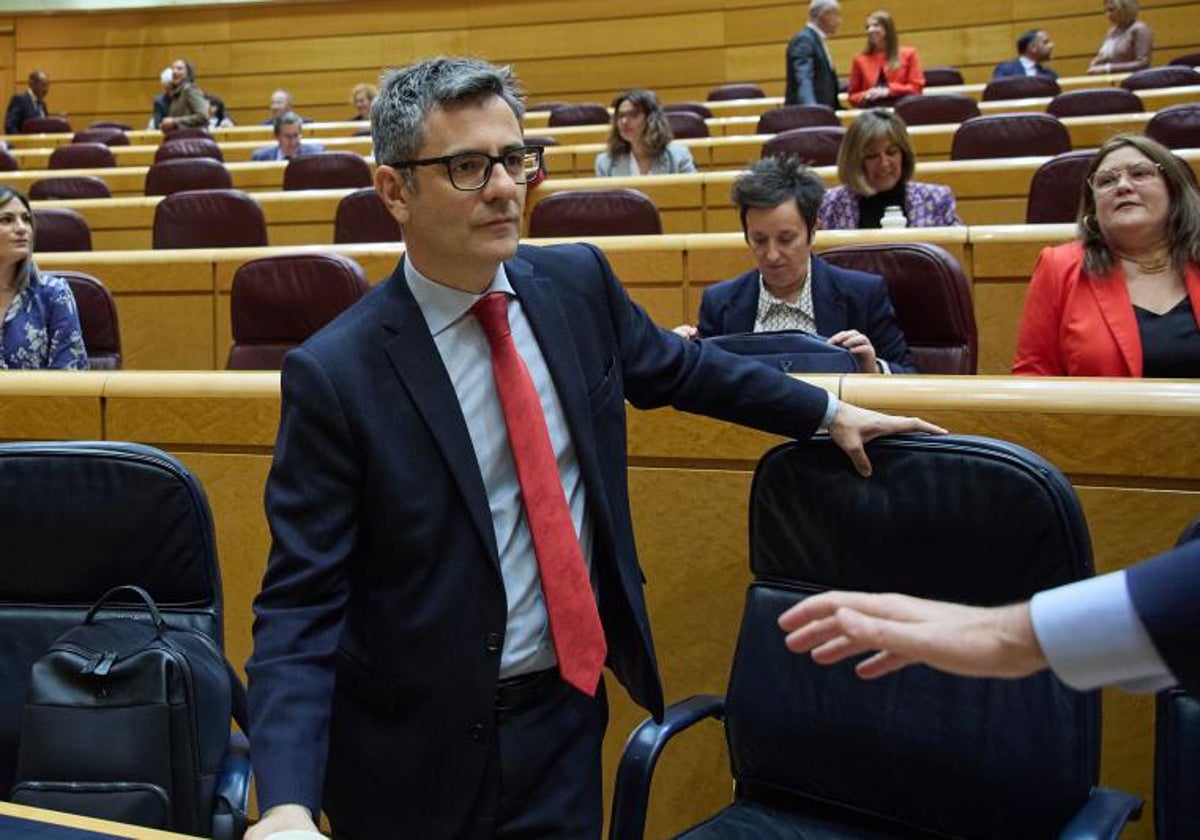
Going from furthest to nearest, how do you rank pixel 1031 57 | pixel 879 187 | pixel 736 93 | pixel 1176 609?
pixel 736 93
pixel 1031 57
pixel 879 187
pixel 1176 609

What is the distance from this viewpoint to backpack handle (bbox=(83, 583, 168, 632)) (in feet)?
3.53

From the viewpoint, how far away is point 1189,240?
1.69 meters

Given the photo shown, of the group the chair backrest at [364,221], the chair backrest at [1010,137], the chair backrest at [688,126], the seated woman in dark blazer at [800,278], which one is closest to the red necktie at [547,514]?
the seated woman in dark blazer at [800,278]

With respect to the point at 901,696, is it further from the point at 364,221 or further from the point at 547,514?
the point at 364,221

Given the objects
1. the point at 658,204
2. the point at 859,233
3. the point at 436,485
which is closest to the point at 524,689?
the point at 436,485

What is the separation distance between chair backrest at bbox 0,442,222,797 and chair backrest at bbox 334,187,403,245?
2.11 m

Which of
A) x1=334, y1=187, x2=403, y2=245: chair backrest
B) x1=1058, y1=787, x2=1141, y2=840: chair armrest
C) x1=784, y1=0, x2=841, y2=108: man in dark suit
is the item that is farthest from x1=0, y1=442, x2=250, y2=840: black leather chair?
x1=784, y1=0, x2=841, y2=108: man in dark suit

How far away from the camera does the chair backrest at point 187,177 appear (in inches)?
174

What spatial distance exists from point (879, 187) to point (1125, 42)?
3.90 meters

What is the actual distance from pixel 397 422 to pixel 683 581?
480 millimetres

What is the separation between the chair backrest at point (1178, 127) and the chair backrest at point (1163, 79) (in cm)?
153

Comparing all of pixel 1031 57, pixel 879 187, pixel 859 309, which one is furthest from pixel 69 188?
pixel 1031 57

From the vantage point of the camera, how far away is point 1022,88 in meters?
5.18

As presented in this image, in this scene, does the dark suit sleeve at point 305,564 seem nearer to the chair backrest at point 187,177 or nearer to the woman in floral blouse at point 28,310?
the woman in floral blouse at point 28,310
